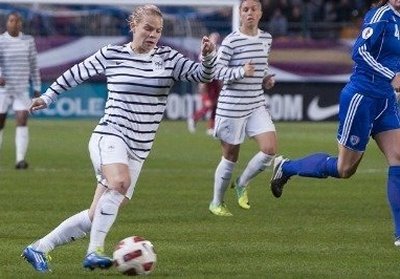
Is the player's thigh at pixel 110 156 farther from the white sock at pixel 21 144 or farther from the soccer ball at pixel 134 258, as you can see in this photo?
the white sock at pixel 21 144

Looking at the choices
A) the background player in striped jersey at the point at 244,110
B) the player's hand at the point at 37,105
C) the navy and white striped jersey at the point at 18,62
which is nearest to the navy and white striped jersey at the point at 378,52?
the player's hand at the point at 37,105

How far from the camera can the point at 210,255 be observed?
11789 millimetres

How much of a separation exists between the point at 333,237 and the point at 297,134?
59.7 feet

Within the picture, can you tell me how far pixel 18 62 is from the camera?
23047 millimetres

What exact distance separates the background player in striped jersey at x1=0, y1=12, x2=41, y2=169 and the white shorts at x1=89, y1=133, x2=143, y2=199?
1176 centimetres

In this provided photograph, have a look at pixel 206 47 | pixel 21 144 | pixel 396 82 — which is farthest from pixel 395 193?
pixel 21 144

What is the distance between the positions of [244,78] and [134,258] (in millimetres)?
5300

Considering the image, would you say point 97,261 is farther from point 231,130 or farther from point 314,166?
point 231,130

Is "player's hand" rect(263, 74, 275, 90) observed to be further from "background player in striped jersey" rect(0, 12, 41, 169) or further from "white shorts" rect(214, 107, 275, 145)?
"background player in striped jersey" rect(0, 12, 41, 169)

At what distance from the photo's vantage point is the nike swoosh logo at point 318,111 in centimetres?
3694

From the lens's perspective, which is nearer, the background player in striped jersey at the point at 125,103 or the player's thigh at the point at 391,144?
the background player in striped jersey at the point at 125,103

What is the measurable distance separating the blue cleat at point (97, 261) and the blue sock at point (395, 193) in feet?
10.1

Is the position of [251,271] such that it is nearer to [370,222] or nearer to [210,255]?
[210,255]

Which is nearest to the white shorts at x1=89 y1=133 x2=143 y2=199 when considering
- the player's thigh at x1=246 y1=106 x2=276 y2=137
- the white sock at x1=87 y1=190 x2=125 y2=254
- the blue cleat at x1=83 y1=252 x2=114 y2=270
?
the white sock at x1=87 y1=190 x2=125 y2=254
